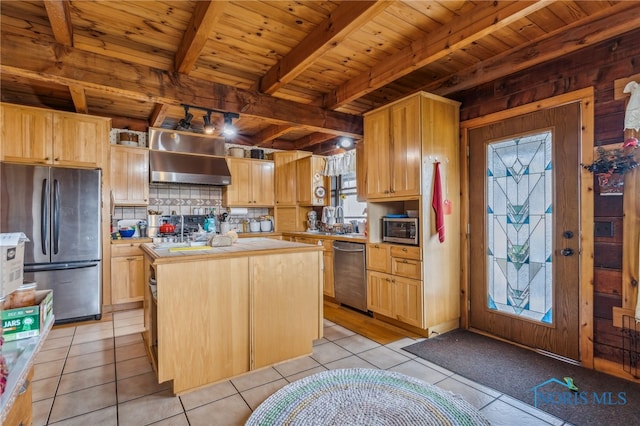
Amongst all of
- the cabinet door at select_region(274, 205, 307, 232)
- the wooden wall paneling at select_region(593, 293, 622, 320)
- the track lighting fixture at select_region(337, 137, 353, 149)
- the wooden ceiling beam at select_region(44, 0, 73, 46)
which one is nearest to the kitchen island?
the wooden ceiling beam at select_region(44, 0, 73, 46)

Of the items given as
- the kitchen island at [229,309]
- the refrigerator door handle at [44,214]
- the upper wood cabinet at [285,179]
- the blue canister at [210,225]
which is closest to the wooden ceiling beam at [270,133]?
the upper wood cabinet at [285,179]

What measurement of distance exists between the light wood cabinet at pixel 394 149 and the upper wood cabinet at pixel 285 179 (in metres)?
2.13

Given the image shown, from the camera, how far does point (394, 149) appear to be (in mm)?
3424

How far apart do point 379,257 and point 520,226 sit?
1.42m

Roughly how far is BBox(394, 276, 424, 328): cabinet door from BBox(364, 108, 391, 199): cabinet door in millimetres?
979

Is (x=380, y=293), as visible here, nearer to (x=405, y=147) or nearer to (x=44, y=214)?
(x=405, y=147)

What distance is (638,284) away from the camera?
2244 millimetres

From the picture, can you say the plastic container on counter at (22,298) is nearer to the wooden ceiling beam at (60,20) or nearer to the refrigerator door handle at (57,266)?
the wooden ceiling beam at (60,20)

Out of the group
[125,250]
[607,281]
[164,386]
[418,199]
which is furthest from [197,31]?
[607,281]

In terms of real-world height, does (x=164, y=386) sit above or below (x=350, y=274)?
below

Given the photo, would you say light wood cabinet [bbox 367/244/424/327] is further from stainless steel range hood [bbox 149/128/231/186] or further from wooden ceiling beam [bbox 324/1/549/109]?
stainless steel range hood [bbox 149/128/231/186]

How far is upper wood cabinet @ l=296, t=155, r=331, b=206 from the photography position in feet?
17.6

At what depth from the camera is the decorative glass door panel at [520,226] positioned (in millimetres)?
2791

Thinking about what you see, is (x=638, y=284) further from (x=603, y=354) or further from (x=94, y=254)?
(x=94, y=254)
